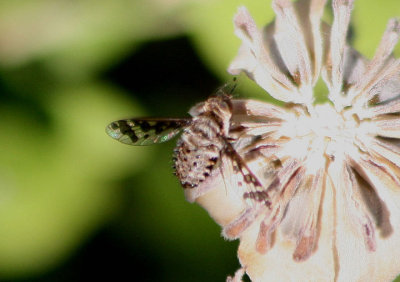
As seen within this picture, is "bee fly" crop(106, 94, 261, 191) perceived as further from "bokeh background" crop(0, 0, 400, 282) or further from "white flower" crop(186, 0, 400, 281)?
"bokeh background" crop(0, 0, 400, 282)

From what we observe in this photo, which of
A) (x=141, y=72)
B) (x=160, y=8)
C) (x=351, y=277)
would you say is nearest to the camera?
(x=351, y=277)

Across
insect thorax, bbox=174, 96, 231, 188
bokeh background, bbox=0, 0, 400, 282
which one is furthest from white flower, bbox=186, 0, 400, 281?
bokeh background, bbox=0, 0, 400, 282

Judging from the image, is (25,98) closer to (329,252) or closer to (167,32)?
(167,32)

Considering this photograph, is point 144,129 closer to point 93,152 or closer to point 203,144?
point 203,144

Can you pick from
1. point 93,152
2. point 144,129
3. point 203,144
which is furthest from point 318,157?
point 93,152

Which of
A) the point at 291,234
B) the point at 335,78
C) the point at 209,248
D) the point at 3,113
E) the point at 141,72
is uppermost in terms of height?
the point at 3,113

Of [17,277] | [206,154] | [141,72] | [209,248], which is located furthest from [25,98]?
[206,154]
